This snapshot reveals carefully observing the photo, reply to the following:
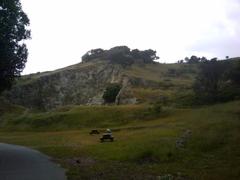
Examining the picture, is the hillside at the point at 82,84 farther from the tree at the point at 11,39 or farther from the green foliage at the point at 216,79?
the tree at the point at 11,39

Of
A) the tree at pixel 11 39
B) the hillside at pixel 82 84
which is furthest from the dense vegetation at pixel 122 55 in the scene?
the tree at pixel 11 39

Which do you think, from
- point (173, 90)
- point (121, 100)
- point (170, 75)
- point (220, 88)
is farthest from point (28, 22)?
point (170, 75)

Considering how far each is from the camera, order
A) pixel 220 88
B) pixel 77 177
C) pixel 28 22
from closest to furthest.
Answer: pixel 77 177
pixel 28 22
pixel 220 88

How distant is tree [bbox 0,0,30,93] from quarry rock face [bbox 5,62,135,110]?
280 feet

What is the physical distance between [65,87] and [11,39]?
98.9m

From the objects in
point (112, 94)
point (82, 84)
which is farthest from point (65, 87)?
point (112, 94)

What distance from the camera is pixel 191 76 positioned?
140m

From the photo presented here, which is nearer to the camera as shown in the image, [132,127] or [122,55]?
[132,127]

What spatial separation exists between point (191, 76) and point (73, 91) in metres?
39.7

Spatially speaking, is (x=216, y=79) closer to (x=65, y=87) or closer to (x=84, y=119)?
(x=84, y=119)

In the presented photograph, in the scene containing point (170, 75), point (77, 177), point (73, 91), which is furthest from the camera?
point (170, 75)

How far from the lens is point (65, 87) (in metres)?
129

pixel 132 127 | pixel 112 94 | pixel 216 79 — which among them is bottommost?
pixel 132 127

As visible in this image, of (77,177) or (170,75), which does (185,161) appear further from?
(170,75)
